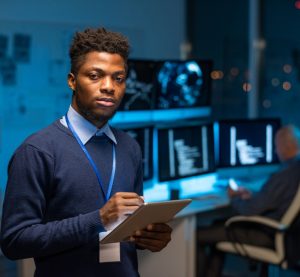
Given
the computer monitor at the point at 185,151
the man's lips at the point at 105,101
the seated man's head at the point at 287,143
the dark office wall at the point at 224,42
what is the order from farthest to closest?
1. the dark office wall at the point at 224,42
2. the seated man's head at the point at 287,143
3. the computer monitor at the point at 185,151
4. the man's lips at the point at 105,101

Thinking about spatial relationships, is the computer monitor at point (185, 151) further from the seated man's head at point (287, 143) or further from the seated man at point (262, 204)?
the seated man's head at point (287, 143)

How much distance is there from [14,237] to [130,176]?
35 cm

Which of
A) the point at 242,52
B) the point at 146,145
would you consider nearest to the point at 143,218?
the point at 146,145

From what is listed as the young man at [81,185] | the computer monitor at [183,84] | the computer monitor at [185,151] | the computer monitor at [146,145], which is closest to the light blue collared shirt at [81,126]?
the young man at [81,185]

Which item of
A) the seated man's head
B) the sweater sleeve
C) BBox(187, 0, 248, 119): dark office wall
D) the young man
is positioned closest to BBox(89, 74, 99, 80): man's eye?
the young man

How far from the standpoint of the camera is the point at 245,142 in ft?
12.6

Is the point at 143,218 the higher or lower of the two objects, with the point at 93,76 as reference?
lower

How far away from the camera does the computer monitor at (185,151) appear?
3.39m

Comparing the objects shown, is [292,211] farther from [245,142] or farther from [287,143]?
[245,142]

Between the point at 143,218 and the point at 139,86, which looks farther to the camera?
the point at 139,86

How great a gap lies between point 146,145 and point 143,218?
6.20 ft

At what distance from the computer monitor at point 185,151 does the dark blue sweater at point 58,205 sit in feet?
6.18

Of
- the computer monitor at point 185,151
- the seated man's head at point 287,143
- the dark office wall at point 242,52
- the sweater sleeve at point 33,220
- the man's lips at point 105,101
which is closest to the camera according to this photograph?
the sweater sleeve at point 33,220

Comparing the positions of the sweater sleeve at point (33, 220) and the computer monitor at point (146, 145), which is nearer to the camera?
the sweater sleeve at point (33, 220)
